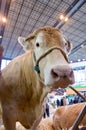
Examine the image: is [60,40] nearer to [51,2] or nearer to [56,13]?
[51,2]

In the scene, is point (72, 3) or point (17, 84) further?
point (72, 3)

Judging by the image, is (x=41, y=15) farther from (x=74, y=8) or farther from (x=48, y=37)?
(x=48, y=37)

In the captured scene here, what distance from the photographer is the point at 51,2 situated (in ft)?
22.3

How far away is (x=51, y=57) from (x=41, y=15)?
6.78m

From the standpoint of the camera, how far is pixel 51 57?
130 cm

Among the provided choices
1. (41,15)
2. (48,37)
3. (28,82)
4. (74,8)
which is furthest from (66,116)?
(41,15)

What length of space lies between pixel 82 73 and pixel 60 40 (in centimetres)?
1053

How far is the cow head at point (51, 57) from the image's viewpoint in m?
1.17

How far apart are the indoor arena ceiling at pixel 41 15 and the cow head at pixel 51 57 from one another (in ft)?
16.6

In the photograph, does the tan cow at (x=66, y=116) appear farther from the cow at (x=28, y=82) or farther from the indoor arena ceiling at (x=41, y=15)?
the indoor arena ceiling at (x=41, y=15)

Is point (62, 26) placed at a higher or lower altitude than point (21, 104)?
higher

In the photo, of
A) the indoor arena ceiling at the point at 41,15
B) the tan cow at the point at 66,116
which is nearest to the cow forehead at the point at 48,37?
the tan cow at the point at 66,116

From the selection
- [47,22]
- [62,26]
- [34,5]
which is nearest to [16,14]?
[34,5]

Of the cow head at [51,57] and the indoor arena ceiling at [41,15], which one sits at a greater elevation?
the indoor arena ceiling at [41,15]
